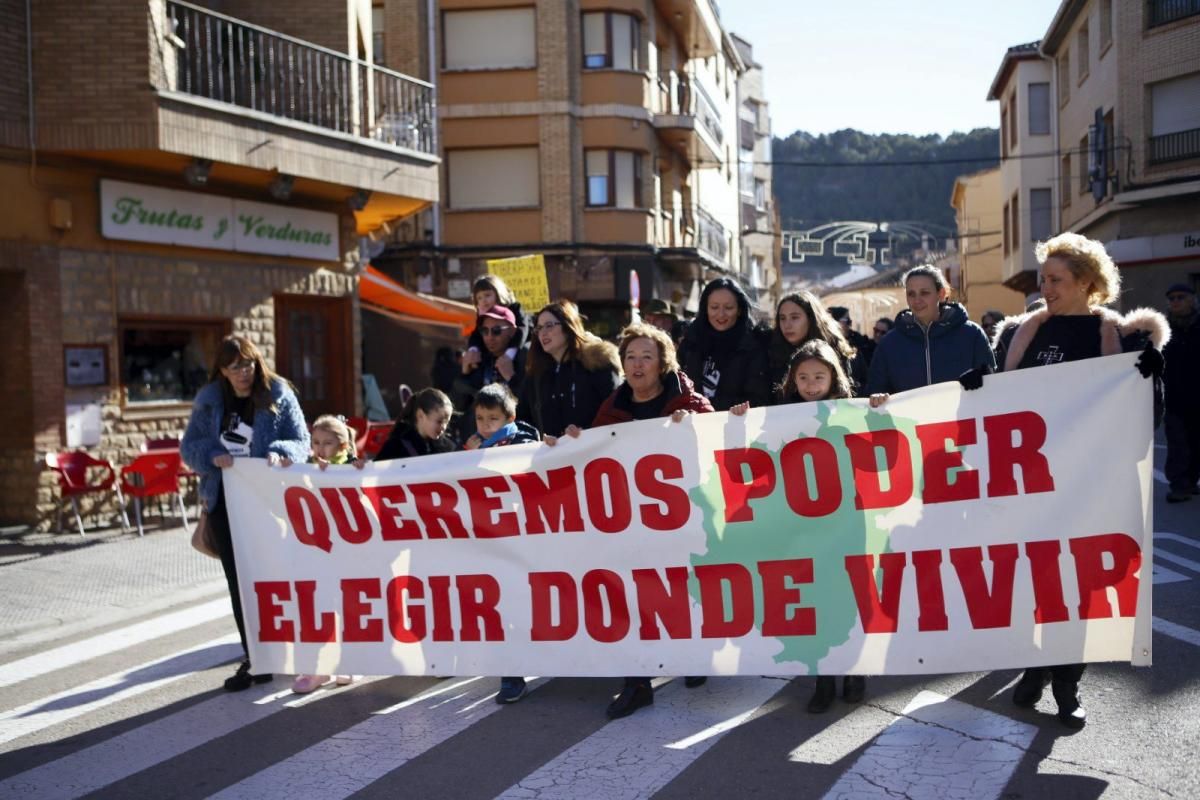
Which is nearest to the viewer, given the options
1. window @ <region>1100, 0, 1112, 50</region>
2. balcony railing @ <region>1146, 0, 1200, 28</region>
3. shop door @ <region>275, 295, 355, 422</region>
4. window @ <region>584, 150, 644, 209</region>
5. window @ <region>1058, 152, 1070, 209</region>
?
shop door @ <region>275, 295, 355, 422</region>

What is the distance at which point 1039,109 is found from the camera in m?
43.3

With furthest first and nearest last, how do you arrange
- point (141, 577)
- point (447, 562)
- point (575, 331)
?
point (141, 577) → point (575, 331) → point (447, 562)

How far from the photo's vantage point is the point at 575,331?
7133 millimetres

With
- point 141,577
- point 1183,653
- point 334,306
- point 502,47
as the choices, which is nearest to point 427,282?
point 502,47

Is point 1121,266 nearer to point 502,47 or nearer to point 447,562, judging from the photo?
point 502,47

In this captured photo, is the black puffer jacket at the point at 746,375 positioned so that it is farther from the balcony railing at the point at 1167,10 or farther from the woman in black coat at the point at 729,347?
the balcony railing at the point at 1167,10

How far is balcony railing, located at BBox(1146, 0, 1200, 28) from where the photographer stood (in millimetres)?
Result: 27750

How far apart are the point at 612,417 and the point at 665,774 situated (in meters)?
1.89

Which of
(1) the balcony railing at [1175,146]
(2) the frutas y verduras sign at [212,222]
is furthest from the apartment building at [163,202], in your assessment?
(1) the balcony railing at [1175,146]

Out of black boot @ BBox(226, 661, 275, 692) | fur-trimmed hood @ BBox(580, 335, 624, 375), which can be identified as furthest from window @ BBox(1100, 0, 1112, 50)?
black boot @ BBox(226, 661, 275, 692)

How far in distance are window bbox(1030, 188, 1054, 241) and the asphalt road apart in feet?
125

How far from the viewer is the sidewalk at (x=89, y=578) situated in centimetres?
874

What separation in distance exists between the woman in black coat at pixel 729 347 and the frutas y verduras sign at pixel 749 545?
59.2 inches

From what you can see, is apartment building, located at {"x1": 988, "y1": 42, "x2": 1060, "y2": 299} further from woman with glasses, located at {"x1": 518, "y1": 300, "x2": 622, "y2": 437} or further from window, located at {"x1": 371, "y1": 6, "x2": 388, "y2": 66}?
woman with glasses, located at {"x1": 518, "y1": 300, "x2": 622, "y2": 437}
